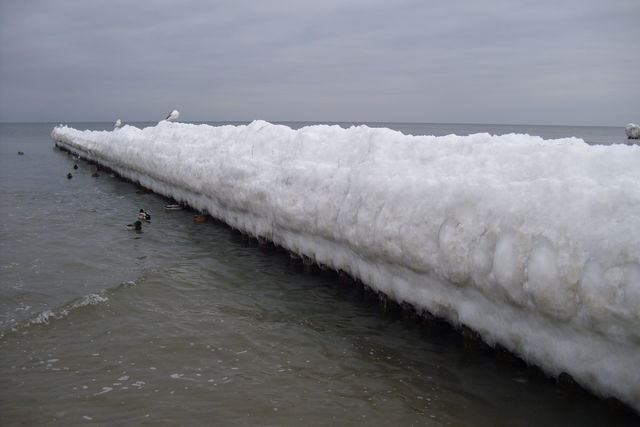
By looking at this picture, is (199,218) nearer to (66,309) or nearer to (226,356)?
(66,309)

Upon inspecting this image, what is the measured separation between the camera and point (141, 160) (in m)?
15.3

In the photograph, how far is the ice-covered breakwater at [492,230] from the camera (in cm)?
349

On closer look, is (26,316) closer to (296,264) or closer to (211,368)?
(211,368)

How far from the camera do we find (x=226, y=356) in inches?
188

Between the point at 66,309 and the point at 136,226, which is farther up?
the point at 136,226

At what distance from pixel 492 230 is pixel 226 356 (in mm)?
2627

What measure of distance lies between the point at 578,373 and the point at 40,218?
35.8ft

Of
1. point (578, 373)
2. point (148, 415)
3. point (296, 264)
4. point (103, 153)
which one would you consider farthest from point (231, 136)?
point (103, 153)

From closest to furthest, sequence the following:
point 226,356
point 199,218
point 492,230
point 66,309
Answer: point 492,230 → point 226,356 → point 66,309 → point 199,218

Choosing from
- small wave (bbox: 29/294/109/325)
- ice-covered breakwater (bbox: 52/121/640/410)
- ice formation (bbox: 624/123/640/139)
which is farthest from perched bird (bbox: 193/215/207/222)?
ice formation (bbox: 624/123/640/139)

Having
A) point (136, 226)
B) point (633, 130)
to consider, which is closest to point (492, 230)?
point (136, 226)

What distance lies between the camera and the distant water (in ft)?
12.6

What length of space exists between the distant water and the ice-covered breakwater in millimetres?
376

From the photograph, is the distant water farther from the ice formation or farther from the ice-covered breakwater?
the ice formation
